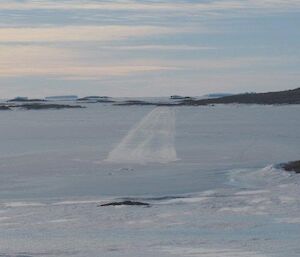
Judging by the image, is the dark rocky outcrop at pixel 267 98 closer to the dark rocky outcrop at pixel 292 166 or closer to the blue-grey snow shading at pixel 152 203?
the blue-grey snow shading at pixel 152 203

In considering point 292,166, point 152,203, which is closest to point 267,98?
point 292,166

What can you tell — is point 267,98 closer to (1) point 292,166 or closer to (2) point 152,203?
(1) point 292,166

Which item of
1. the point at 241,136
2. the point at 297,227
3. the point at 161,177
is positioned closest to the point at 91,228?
the point at 297,227

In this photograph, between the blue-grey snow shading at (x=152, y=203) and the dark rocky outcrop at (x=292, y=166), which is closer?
the blue-grey snow shading at (x=152, y=203)

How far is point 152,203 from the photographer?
15781mm

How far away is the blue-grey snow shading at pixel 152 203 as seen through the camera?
10453 millimetres

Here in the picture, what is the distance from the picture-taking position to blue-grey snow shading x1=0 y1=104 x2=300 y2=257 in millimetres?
10453

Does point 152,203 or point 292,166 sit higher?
point 292,166

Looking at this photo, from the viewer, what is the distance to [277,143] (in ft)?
109

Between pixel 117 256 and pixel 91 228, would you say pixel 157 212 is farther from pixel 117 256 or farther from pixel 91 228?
pixel 117 256

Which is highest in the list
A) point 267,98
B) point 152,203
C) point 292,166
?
point 267,98

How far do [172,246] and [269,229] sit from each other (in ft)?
6.69

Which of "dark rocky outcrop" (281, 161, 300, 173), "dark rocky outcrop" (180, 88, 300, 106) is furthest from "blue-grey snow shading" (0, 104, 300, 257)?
"dark rocky outcrop" (180, 88, 300, 106)

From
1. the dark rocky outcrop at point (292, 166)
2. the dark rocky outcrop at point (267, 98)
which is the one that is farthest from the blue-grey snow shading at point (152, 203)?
the dark rocky outcrop at point (267, 98)
